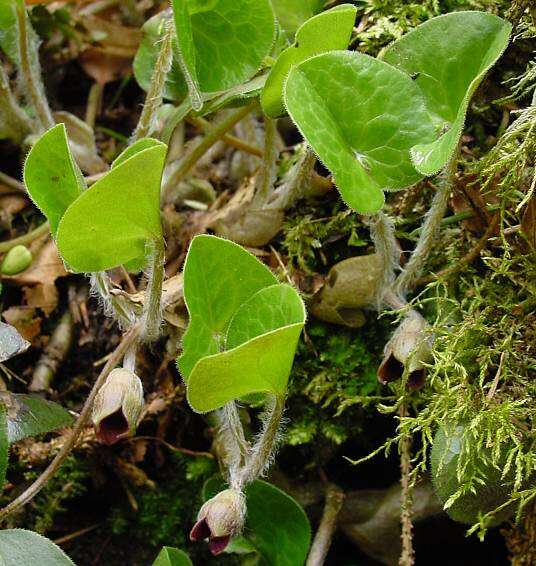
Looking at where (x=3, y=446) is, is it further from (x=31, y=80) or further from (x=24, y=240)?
(x=31, y=80)

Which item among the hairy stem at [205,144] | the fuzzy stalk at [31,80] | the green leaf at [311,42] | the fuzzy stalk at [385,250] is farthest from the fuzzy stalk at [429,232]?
the fuzzy stalk at [31,80]

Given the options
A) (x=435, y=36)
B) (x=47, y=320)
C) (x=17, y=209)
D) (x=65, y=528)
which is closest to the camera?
(x=435, y=36)

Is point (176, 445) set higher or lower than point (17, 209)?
lower

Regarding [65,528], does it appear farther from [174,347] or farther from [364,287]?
[364,287]

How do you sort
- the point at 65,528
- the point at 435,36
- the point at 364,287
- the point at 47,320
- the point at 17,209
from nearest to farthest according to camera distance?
1. the point at 435,36
2. the point at 364,287
3. the point at 65,528
4. the point at 47,320
5. the point at 17,209

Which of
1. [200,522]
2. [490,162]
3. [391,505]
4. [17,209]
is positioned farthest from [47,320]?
[490,162]

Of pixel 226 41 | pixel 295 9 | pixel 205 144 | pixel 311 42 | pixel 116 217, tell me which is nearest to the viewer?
pixel 116 217

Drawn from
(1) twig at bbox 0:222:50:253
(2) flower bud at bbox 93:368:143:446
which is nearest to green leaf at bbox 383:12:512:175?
(2) flower bud at bbox 93:368:143:446

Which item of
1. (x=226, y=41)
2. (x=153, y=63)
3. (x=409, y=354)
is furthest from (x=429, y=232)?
(x=153, y=63)
